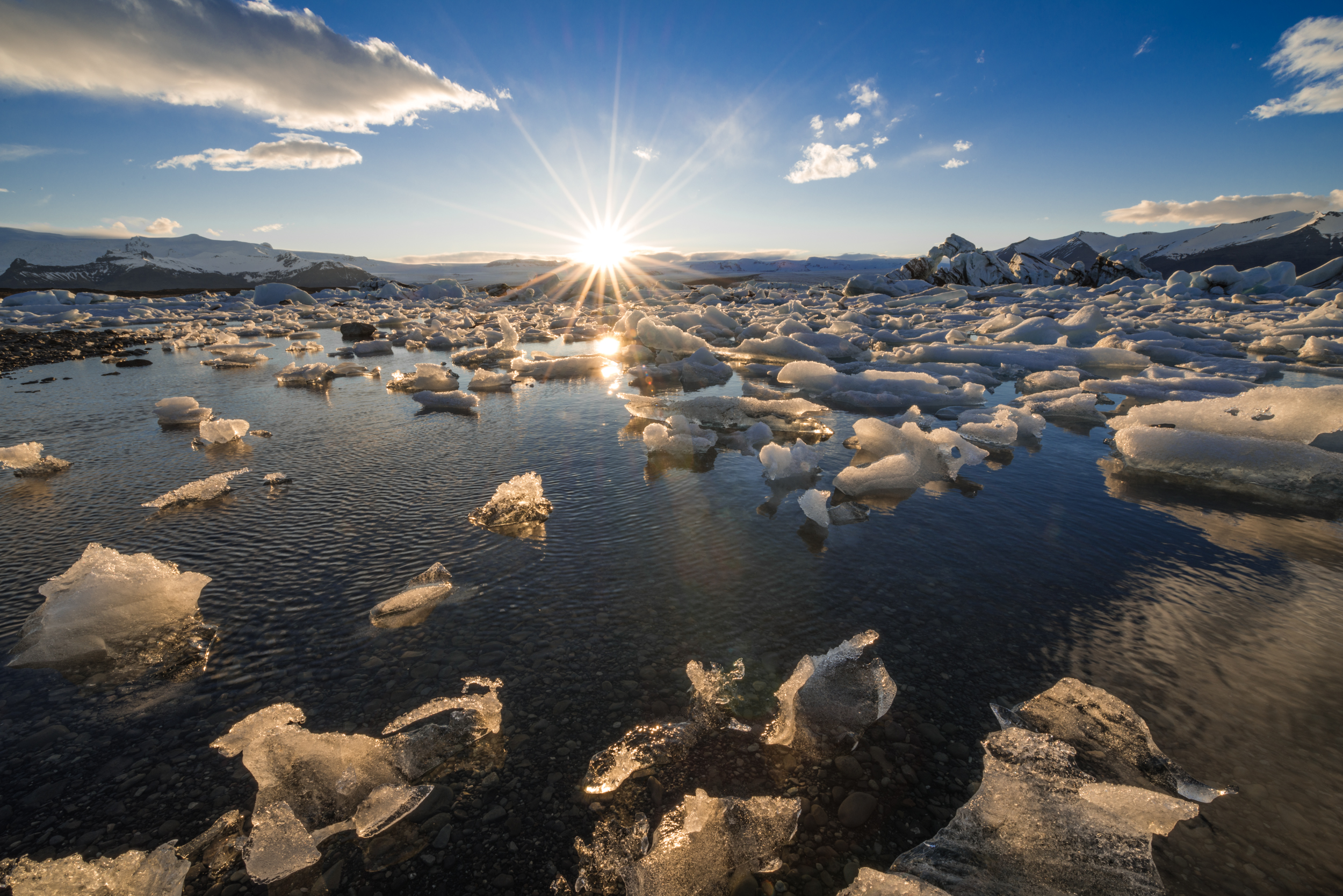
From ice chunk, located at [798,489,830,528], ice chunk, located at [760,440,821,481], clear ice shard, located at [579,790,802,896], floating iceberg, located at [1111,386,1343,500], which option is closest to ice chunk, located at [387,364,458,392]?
ice chunk, located at [760,440,821,481]

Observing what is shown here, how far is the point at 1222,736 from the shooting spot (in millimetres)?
1740

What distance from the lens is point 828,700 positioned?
1844 mm

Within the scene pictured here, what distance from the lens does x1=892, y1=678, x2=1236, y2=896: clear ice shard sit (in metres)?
1.32

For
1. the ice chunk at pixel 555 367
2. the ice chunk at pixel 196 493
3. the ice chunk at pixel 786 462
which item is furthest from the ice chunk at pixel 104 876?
the ice chunk at pixel 555 367

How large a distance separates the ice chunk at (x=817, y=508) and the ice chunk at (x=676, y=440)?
5.01 ft

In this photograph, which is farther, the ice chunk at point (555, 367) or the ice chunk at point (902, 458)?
the ice chunk at point (555, 367)

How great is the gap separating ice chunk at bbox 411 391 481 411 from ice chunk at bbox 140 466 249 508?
8.57ft

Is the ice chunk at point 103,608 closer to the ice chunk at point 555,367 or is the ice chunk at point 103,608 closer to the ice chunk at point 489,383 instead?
the ice chunk at point 489,383

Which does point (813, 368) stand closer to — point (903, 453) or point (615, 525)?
point (903, 453)

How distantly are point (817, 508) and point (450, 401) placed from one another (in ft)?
15.1

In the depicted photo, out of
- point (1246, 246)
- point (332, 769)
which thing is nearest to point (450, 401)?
point (332, 769)

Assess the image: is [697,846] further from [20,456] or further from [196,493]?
[20,456]

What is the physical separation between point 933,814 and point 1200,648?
5.13 ft

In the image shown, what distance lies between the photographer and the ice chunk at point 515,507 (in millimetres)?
3246
